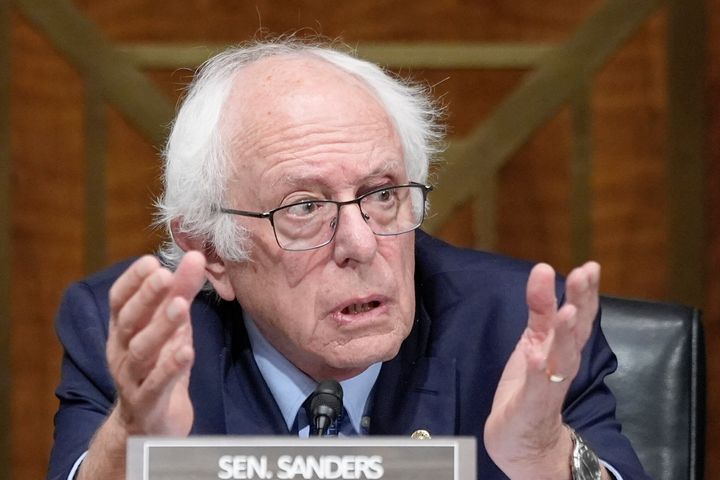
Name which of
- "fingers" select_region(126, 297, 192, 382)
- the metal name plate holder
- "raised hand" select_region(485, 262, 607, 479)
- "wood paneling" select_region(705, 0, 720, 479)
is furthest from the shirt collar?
"wood paneling" select_region(705, 0, 720, 479)

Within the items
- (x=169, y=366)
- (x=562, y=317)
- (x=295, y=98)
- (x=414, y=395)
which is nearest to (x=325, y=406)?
(x=169, y=366)

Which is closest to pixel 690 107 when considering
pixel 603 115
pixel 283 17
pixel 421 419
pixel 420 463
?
pixel 603 115

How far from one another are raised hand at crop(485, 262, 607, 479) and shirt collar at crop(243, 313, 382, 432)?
1.64 ft

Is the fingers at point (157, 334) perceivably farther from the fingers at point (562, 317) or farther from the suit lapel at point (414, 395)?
the suit lapel at point (414, 395)

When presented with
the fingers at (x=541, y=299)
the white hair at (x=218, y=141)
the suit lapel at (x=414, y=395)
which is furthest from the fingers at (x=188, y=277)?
the suit lapel at (x=414, y=395)

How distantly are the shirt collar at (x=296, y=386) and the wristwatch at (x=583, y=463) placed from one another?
1.72 ft

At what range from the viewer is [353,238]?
6.24ft

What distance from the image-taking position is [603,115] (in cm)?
362

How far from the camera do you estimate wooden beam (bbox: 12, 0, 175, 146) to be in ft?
11.9

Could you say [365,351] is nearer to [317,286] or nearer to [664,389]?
[317,286]

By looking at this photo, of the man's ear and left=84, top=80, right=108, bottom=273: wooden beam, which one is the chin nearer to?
the man's ear

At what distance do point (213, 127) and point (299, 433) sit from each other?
532 mm

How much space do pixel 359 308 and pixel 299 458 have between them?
624mm

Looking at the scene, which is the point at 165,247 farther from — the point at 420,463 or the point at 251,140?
the point at 420,463
